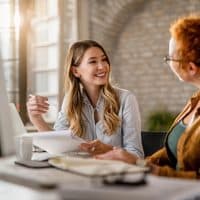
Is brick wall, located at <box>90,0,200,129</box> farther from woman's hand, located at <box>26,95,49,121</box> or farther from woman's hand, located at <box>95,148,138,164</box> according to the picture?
woman's hand, located at <box>95,148,138,164</box>

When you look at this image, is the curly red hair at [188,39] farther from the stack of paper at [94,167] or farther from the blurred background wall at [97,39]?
the blurred background wall at [97,39]

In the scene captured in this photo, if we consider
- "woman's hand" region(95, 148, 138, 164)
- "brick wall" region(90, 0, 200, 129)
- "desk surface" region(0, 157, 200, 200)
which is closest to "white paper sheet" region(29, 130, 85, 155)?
"woman's hand" region(95, 148, 138, 164)

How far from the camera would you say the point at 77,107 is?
227 centimetres

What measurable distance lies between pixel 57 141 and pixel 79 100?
68 centimetres

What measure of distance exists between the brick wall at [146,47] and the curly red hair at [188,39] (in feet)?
10.8

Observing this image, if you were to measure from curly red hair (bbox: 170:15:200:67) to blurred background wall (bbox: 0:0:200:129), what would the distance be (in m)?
2.24

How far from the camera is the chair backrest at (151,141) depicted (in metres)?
2.22

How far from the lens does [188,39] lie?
1624 mm

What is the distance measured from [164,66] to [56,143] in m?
3.61

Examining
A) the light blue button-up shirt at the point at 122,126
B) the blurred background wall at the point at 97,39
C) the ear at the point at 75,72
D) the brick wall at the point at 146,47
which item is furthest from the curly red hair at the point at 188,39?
the brick wall at the point at 146,47

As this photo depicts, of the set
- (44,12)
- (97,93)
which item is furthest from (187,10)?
(97,93)

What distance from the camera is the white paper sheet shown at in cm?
162

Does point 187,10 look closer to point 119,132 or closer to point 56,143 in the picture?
point 119,132

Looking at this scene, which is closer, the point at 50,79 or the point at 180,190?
the point at 180,190
